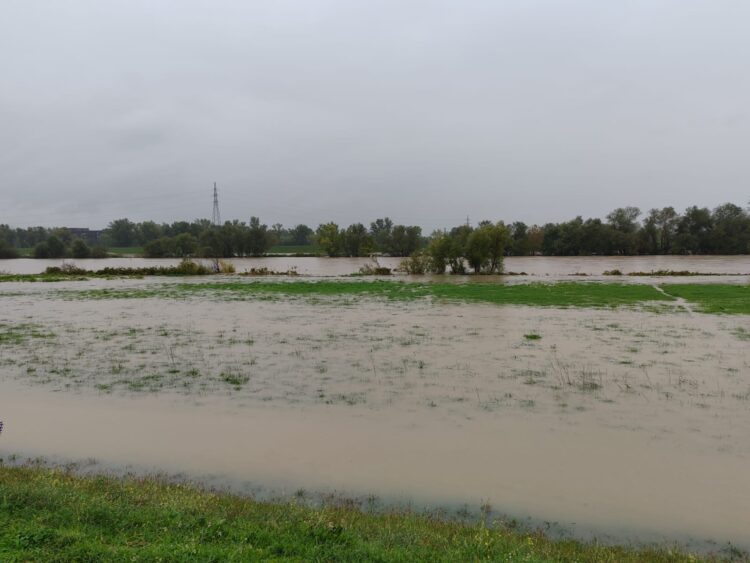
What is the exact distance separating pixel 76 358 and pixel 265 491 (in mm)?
10641

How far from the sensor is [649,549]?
4.98 meters

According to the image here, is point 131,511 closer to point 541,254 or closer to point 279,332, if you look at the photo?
point 279,332

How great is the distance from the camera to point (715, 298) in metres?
26.8

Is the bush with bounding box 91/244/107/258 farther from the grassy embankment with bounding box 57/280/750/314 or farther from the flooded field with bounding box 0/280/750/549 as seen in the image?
the flooded field with bounding box 0/280/750/549

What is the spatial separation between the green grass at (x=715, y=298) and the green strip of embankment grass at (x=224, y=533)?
858 inches

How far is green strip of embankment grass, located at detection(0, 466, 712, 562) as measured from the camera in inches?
162

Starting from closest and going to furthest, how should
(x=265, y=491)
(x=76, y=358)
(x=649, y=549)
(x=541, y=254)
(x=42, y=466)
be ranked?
1. (x=649, y=549)
2. (x=265, y=491)
3. (x=42, y=466)
4. (x=76, y=358)
5. (x=541, y=254)

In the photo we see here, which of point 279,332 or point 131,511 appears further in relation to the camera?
point 279,332

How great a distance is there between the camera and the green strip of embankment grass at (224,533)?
4121 mm

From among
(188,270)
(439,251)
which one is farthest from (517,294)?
(188,270)

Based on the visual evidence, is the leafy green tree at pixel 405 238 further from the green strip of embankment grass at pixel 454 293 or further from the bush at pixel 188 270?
the green strip of embankment grass at pixel 454 293

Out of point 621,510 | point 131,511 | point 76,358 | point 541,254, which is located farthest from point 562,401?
point 541,254

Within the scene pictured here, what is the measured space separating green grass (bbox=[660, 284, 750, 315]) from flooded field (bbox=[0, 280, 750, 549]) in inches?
165

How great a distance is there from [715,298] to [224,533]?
30116 millimetres
